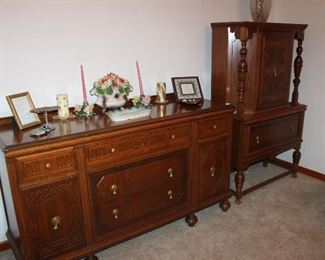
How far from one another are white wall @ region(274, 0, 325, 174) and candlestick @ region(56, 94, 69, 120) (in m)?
2.34

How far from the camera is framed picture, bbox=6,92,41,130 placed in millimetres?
1715

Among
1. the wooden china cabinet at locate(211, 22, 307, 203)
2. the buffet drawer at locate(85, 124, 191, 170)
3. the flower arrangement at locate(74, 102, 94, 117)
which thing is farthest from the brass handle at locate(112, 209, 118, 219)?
the wooden china cabinet at locate(211, 22, 307, 203)

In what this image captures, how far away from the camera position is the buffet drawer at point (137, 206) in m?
1.88

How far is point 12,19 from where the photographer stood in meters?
1.80

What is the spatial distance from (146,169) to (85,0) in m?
1.19

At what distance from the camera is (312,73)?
2959 mm

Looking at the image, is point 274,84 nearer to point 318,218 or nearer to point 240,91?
point 240,91

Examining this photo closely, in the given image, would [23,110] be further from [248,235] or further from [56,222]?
[248,235]

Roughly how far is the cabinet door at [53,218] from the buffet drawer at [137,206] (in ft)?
0.46

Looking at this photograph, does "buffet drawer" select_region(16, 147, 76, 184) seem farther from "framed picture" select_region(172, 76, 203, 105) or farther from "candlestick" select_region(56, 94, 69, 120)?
"framed picture" select_region(172, 76, 203, 105)

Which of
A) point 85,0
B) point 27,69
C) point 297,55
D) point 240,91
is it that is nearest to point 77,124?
point 27,69

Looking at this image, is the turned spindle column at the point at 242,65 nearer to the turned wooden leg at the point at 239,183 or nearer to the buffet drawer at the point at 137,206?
the turned wooden leg at the point at 239,183

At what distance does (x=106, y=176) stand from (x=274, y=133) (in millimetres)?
1649

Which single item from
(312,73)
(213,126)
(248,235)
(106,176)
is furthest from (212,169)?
(312,73)
